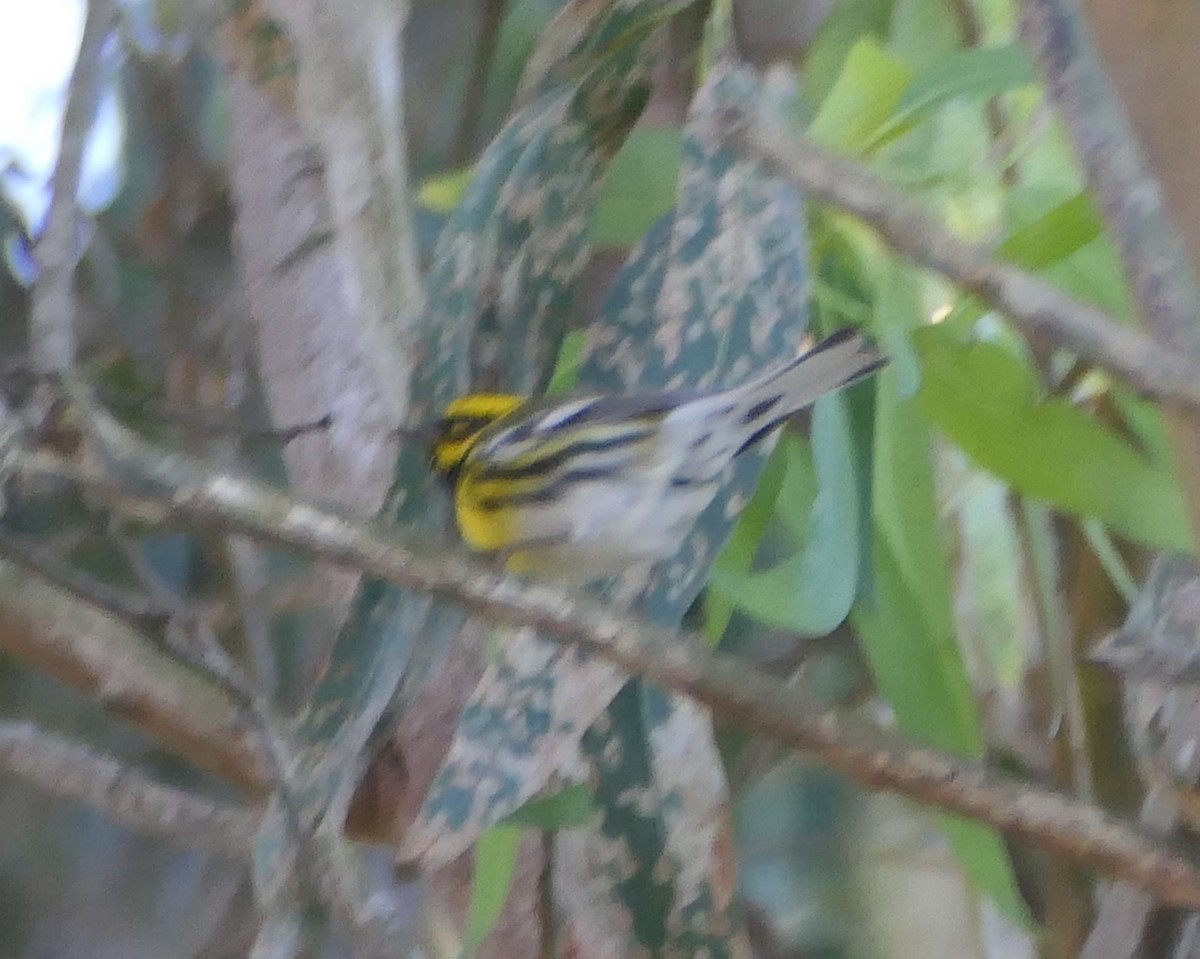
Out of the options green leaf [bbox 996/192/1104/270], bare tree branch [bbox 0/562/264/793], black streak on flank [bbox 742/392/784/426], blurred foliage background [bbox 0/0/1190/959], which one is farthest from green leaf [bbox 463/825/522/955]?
green leaf [bbox 996/192/1104/270]

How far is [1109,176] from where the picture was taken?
0.28 metres

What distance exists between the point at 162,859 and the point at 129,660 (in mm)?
455

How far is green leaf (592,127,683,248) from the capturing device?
0.61 meters

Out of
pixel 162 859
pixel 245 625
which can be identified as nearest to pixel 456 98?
pixel 245 625

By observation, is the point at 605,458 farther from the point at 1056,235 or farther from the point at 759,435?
the point at 1056,235

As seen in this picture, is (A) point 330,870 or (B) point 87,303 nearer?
(A) point 330,870

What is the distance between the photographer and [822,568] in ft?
1.62

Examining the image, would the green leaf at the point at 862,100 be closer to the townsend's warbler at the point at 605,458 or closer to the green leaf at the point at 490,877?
the townsend's warbler at the point at 605,458

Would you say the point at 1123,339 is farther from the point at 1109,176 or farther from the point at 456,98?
the point at 456,98

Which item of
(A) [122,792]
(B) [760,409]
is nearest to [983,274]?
(B) [760,409]

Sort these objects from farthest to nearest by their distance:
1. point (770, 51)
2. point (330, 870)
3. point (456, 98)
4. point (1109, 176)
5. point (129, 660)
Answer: point (456, 98), point (770, 51), point (129, 660), point (330, 870), point (1109, 176)

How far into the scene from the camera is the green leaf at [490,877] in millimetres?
535

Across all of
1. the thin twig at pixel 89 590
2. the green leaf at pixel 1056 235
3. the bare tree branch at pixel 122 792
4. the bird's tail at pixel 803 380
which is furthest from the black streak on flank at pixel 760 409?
the bare tree branch at pixel 122 792

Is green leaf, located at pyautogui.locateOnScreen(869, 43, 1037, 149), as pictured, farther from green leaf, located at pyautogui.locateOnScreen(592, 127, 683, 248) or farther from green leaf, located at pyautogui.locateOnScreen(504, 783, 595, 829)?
green leaf, located at pyautogui.locateOnScreen(504, 783, 595, 829)
